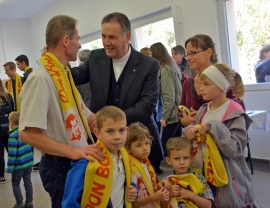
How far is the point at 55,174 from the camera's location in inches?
62.5

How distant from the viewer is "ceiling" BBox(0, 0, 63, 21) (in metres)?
7.59

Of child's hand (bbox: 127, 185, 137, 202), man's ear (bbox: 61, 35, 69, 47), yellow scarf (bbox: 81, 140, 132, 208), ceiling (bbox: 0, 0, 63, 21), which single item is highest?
ceiling (bbox: 0, 0, 63, 21)

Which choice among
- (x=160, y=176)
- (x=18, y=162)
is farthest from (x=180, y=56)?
(x=18, y=162)

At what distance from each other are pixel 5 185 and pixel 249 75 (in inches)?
144

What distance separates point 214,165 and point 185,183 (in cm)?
19

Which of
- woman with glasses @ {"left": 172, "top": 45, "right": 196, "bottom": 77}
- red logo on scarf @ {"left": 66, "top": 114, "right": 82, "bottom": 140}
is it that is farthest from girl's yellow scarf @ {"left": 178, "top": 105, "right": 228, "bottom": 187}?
woman with glasses @ {"left": 172, "top": 45, "right": 196, "bottom": 77}

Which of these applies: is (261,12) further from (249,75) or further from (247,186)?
(247,186)

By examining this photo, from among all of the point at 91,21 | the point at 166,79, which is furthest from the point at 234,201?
the point at 91,21

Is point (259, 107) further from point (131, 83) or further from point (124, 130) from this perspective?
point (124, 130)

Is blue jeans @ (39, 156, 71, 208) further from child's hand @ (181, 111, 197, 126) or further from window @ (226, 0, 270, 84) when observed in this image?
window @ (226, 0, 270, 84)

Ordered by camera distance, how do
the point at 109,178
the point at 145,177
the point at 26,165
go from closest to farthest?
the point at 109,178 → the point at 145,177 → the point at 26,165

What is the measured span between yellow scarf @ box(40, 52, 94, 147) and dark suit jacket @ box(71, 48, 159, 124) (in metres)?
0.43

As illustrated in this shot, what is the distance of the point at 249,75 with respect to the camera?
4340mm

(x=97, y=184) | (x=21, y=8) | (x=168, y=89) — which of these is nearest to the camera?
(x=97, y=184)
